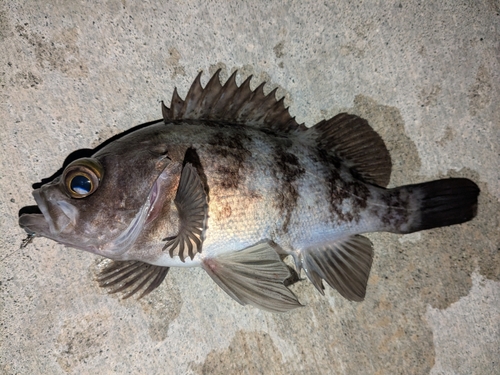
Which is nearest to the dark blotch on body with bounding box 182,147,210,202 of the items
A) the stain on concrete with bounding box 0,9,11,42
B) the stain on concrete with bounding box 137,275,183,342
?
the stain on concrete with bounding box 137,275,183,342

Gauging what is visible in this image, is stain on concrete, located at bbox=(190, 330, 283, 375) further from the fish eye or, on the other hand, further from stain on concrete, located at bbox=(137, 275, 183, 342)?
the fish eye

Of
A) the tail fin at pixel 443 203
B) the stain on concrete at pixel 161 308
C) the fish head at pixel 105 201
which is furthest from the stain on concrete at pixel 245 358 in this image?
the tail fin at pixel 443 203

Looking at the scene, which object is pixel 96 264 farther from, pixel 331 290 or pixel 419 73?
pixel 419 73

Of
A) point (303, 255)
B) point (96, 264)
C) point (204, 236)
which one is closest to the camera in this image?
point (204, 236)

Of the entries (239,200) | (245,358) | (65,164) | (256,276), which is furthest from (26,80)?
(245,358)

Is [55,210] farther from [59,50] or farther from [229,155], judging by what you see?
[59,50]

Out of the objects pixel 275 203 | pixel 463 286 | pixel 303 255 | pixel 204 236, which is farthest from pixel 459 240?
pixel 204 236

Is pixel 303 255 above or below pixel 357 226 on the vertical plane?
below
